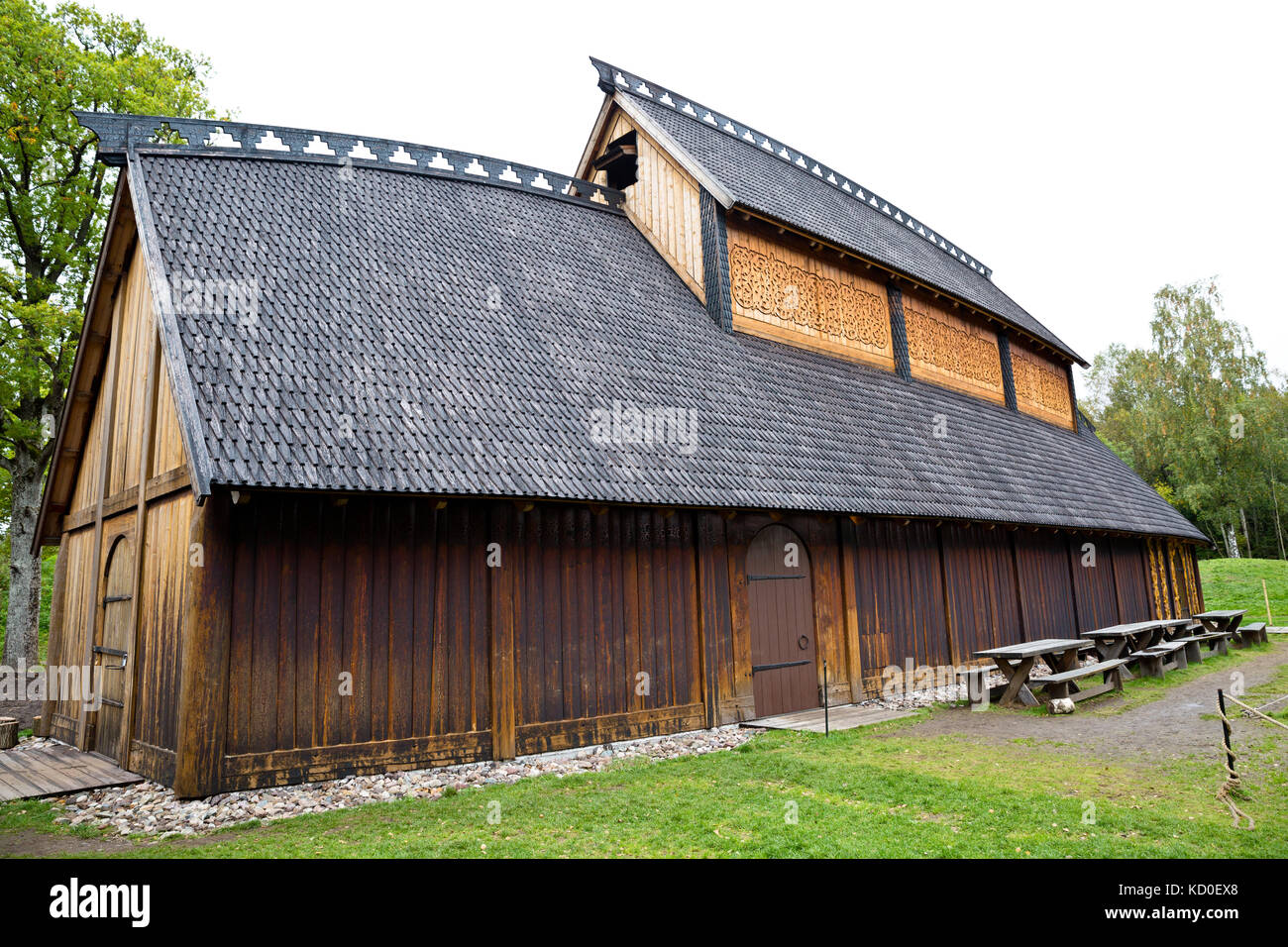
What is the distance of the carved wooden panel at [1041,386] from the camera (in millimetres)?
22281

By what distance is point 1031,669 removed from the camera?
464 inches

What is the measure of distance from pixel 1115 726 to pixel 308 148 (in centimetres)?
1351

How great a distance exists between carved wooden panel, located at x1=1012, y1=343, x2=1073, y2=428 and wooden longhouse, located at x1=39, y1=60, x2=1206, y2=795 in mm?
6034

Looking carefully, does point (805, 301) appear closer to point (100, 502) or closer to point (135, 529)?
point (135, 529)

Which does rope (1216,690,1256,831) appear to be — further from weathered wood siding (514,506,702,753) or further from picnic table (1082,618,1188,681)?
picnic table (1082,618,1188,681)

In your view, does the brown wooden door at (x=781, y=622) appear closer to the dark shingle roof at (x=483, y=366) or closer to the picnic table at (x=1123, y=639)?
the dark shingle roof at (x=483, y=366)

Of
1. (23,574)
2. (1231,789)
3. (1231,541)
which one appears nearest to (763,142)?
(1231,789)

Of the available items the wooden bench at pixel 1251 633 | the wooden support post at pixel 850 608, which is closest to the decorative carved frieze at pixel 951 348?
the wooden support post at pixel 850 608

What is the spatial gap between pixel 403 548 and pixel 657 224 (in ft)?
31.1

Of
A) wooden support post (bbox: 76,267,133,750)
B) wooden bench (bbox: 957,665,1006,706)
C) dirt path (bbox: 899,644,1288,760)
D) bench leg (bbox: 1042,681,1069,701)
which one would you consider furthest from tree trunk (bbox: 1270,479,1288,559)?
wooden support post (bbox: 76,267,133,750)

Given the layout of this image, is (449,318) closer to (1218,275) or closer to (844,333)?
(844,333)

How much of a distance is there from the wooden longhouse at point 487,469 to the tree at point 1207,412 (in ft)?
99.3
